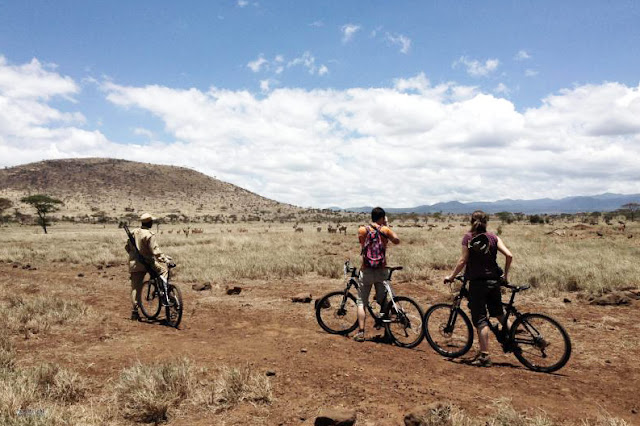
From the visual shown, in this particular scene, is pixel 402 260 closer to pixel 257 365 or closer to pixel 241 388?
pixel 257 365

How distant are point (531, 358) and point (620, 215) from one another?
63211mm

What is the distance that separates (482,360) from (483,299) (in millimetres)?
960

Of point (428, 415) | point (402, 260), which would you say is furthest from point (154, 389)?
point (402, 260)

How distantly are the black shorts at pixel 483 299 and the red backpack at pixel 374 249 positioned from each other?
1591mm

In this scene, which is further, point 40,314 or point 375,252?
point 40,314

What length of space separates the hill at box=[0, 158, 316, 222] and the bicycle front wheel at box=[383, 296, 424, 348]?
75612mm

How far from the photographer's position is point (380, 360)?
6539mm

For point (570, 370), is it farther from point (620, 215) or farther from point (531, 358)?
point (620, 215)

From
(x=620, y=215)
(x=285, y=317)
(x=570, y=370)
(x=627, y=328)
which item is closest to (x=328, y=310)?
(x=285, y=317)

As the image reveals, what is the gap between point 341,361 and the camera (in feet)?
21.2

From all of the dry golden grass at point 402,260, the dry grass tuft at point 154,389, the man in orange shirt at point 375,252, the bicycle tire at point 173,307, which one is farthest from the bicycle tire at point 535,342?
the bicycle tire at point 173,307

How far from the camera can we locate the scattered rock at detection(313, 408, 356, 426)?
14.5 ft

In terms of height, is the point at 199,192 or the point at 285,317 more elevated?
the point at 199,192

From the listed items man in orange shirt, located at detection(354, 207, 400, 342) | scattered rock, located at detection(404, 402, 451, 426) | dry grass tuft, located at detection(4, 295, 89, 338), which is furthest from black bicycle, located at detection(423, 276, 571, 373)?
dry grass tuft, located at detection(4, 295, 89, 338)
